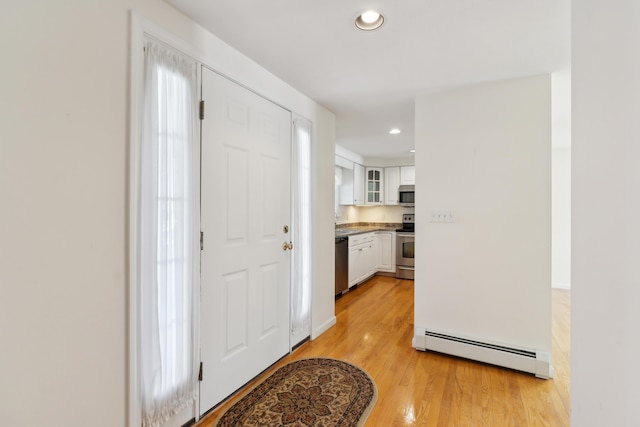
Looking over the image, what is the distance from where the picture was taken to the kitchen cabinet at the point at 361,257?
4801mm

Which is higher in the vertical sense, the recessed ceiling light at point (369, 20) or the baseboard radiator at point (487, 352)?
the recessed ceiling light at point (369, 20)

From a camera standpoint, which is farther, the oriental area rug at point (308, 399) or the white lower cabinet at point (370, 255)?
the white lower cabinet at point (370, 255)

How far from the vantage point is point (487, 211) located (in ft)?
8.50

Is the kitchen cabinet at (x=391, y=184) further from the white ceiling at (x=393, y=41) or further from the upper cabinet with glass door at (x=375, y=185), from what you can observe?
the white ceiling at (x=393, y=41)

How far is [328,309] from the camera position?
3314mm

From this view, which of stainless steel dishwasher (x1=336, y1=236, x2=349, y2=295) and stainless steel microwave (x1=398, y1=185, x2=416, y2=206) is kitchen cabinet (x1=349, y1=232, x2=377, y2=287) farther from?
stainless steel microwave (x1=398, y1=185, x2=416, y2=206)

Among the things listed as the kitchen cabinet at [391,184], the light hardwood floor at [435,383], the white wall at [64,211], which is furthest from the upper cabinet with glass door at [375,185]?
the white wall at [64,211]

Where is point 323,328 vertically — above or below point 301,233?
below

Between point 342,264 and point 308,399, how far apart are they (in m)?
2.52

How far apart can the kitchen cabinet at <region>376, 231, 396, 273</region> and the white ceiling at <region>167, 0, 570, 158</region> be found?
3.38 metres

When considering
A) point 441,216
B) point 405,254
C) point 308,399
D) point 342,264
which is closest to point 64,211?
point 308,399

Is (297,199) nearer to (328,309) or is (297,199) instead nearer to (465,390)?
(328,309)

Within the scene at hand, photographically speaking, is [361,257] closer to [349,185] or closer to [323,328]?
[349,185]

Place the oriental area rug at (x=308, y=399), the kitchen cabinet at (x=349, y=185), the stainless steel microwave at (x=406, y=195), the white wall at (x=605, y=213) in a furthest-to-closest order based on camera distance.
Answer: the stainless steel microwave at (x=406, y=195) < the kitchen cabinet at (x=349, y=185) < the oriental area rug at (x=308, y=399) < the white wall at (x=605, y=213)
